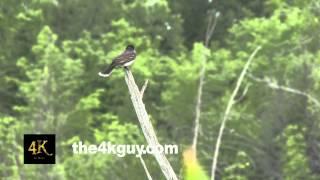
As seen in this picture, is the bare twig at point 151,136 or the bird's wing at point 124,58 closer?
the bare twig at point 151,136

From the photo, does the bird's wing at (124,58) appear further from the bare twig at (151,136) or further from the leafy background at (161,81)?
the leafy background at (161,81)

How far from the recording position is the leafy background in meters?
5.08

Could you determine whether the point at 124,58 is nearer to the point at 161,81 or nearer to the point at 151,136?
the point at 151,136

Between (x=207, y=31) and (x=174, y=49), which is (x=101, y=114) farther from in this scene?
(x=207, y=31)

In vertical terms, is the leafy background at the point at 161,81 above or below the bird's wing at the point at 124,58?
above

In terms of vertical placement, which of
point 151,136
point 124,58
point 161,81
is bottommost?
point 151,136

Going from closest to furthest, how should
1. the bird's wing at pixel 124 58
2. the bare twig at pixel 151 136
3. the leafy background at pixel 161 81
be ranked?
1. the bare twig at pixel 151 136
2. the bird's wing at pixel 124 58
3. the leafy background at pixel 161 81

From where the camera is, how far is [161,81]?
7.23 meters

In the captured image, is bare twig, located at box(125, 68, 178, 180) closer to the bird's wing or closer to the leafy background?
the bird's wing

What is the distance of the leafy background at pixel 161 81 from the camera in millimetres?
5082

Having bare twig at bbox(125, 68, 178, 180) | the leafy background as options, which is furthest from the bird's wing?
the leafy background

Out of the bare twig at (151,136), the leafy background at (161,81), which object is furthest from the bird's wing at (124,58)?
the leafy background at (161,81)

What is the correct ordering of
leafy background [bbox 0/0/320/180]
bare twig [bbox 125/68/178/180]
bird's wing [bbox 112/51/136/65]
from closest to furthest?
1. bare twig [bbox 125/68/178/180]
2. bird's wing [bbox 112/51/136/65]
3. leafy background [bbox 0/0/320/180]

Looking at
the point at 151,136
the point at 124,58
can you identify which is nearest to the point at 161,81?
the point at 124,58
